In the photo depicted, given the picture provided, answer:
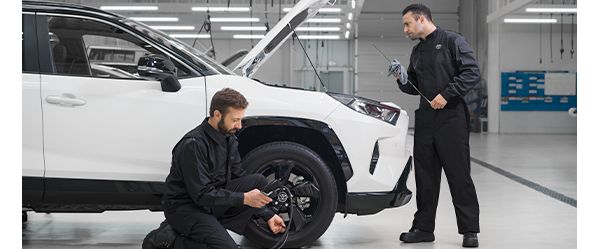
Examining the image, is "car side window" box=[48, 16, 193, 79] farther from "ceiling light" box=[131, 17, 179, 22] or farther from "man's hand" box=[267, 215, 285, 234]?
"ceiling light" box=[131, 17, 179, 22]

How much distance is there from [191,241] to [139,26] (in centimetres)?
155

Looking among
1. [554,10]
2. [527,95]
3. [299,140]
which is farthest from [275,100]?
[527,95]

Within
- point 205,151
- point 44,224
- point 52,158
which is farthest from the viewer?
point 44,224

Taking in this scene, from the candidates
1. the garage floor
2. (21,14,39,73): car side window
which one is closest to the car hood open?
the garage floor

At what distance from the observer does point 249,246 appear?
5.12 m

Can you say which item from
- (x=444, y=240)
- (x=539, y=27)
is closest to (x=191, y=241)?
(x=444, y=240)

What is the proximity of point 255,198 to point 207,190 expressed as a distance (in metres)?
0.23

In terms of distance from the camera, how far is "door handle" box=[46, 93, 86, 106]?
181 inches

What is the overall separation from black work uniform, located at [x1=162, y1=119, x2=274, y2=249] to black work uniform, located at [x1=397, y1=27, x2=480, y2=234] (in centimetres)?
149

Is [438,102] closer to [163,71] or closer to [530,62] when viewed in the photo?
[163,71]

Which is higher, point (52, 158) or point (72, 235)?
point (52, 158)

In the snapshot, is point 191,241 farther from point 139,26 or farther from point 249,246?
point 139,26

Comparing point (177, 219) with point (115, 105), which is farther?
point (115, 105)

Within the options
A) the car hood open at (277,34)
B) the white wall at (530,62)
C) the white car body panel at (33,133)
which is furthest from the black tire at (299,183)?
the white wall at (530,62)
